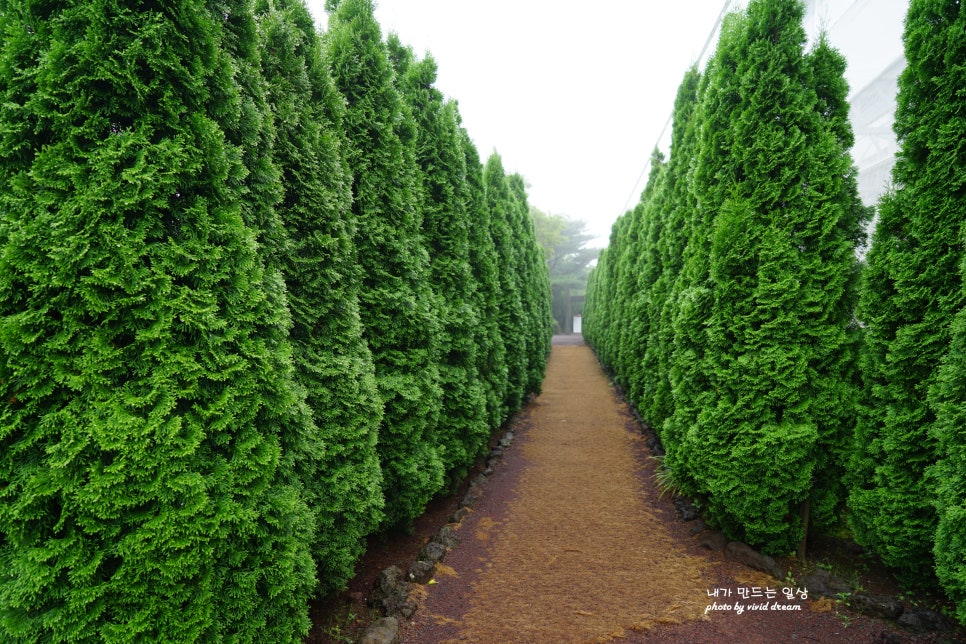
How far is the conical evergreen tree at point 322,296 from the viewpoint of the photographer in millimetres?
3180

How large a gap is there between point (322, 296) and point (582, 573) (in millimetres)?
3260

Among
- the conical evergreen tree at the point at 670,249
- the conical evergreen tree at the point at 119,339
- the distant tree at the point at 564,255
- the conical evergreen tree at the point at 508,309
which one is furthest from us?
the distant tree at the point at 564,255

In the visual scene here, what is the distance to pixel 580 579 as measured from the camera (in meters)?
4.07

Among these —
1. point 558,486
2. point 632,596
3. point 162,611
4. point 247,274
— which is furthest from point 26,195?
point 558,486

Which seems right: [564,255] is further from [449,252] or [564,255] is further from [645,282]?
[449,252]

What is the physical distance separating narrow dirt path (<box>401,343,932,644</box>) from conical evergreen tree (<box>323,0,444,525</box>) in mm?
969

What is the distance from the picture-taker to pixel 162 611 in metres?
2.05

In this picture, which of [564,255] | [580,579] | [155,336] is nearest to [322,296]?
[155,336]

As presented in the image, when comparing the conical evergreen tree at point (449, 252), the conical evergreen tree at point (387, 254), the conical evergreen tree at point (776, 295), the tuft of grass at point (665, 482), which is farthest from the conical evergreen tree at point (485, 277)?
the conical evergreen tree at point (776, 295)

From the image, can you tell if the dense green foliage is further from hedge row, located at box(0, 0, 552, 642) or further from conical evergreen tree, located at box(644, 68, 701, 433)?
hedge row, located at box(0, 0, 552, 642)

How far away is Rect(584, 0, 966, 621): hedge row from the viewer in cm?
312

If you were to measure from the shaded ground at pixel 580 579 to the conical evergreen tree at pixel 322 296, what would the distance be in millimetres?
880

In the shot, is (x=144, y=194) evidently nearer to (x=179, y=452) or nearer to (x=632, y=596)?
(x=179, y=452)

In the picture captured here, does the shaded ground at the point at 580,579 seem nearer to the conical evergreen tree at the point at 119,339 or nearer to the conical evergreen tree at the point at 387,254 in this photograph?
the conical evergreen tree at the point at 387,254
